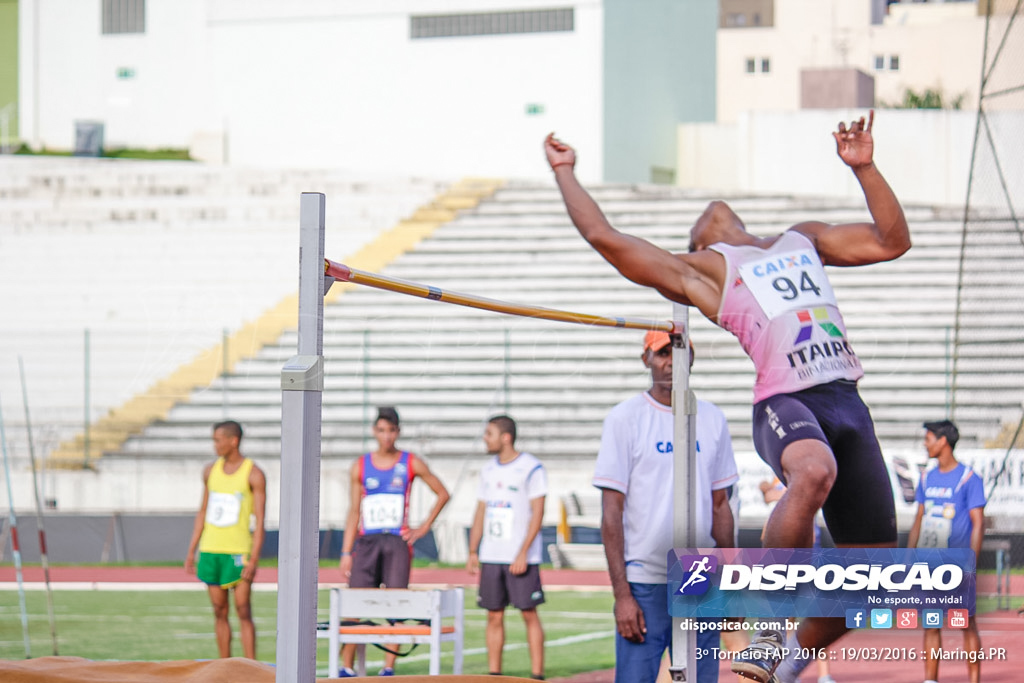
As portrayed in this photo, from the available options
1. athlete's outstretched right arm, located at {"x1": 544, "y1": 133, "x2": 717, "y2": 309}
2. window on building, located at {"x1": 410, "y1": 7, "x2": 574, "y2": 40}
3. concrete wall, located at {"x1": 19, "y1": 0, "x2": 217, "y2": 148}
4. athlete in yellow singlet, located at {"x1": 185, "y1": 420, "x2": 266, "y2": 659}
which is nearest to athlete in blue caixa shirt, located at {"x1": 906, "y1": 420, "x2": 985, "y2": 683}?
athlete's outstretched right arm, located at {"x1": 544, "y1": 133, "x2": 717, "y2": 309}

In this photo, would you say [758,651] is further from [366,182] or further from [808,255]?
[366,182]

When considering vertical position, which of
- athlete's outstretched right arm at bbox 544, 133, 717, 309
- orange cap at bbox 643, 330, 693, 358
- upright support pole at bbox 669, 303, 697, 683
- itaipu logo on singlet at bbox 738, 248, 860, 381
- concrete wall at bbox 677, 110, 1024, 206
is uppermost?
concrete wall at bbox 677, 110, 1024, 206

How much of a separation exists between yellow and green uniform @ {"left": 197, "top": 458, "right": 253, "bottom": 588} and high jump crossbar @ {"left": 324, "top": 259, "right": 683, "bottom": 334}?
4.23m

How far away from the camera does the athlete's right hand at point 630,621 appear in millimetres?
5059

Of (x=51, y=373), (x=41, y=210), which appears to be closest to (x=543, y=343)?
(x=51, y=373)

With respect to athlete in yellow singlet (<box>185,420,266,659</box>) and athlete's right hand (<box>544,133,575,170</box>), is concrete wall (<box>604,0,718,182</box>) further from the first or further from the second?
athlete's right hand (<box>544,133,575,170</box>)

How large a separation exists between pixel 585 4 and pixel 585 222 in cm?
2230

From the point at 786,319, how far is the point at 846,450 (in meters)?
0.44

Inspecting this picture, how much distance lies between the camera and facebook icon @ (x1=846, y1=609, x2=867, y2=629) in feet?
13.6

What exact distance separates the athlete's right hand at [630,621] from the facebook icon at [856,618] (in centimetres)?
108

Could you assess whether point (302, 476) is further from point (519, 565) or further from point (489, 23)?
point (489, 23)

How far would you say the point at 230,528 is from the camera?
8805 millimetres

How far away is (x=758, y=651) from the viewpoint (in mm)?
4078

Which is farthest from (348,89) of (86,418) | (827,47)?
(827,47)
